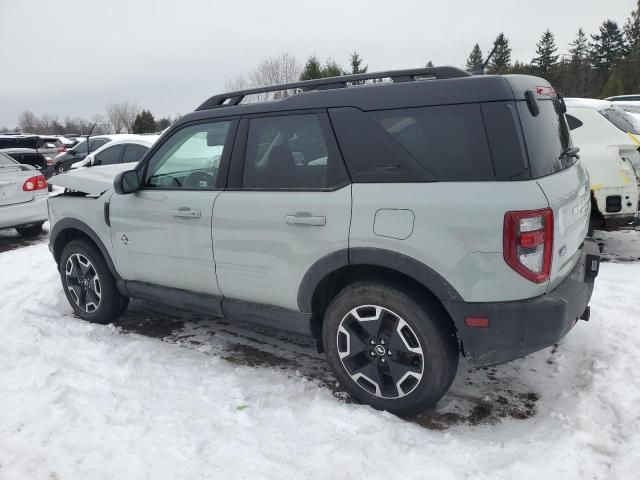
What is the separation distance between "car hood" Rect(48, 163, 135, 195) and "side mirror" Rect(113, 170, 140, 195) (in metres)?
0.48

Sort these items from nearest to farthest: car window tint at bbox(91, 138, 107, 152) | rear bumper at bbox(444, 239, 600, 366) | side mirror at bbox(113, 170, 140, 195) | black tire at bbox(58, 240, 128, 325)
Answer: rear bumper at bbox(444, 239, 600, 366) → side mirror at bbox(113, 170, 140, 195) → black tire at bbox(58, 240, 128, 325) → car window tint at bbox(91, 138, 107, 152)

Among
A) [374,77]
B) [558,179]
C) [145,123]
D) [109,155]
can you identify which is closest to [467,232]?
[558,179]

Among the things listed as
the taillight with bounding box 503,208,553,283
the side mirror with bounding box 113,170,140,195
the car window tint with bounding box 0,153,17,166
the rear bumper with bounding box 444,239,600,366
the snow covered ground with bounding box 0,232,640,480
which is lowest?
the snow covered ground with bounding box 0,232,640,480

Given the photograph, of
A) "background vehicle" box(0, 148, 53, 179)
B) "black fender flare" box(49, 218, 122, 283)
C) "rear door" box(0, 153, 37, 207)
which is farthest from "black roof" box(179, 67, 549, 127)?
"background vehicle" box(0, 148, 53, 179)

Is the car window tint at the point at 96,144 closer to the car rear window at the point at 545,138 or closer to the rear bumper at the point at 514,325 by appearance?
the car rear window at the point at 545,138

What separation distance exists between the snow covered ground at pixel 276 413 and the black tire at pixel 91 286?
22 centimetres

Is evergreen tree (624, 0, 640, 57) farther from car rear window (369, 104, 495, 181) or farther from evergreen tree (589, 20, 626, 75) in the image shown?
car rear window (369, 104, 495, 181)

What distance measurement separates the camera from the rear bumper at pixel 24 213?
7.80 meters

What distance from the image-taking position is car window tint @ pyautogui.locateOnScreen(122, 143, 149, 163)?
32.1ft

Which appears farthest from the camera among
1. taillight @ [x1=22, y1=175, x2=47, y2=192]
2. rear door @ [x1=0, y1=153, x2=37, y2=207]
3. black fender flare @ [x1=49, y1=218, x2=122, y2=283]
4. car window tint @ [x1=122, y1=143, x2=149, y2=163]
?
car window tint @ [x1=122, y1=143, x2=149, y2=163]

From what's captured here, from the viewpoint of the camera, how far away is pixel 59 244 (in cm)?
479

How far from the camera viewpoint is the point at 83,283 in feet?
14.9

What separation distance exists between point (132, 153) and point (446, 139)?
857 cm

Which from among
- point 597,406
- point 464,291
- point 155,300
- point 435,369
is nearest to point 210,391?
point 155,300
